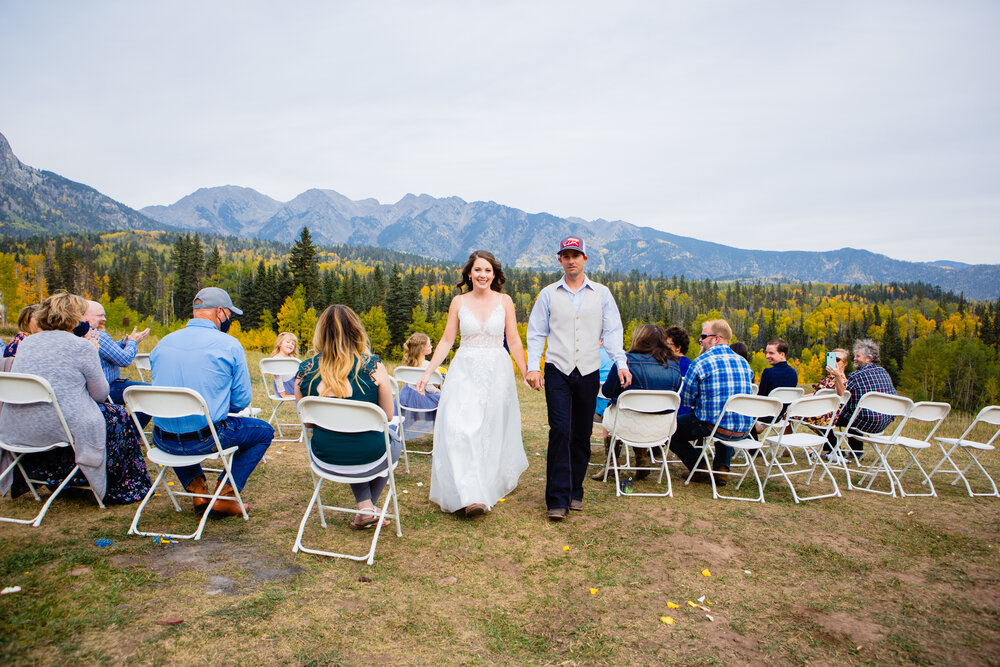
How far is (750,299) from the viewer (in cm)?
16275

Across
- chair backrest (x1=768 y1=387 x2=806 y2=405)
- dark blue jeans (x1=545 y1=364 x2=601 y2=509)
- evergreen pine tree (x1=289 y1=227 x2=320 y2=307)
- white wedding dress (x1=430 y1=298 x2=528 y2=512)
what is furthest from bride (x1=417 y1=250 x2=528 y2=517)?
evergreen pine tree (x1=289 y1=227 x2=320 y2=307)

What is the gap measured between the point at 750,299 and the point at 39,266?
579 feet

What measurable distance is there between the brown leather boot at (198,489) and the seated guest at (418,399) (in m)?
2.64

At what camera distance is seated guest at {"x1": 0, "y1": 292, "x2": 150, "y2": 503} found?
4.08m

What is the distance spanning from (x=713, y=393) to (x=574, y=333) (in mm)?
1925

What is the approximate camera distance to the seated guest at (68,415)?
408cm

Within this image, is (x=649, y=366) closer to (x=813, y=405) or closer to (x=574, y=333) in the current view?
(x=574, y=333)

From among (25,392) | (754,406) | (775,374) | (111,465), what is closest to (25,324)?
(25,392)

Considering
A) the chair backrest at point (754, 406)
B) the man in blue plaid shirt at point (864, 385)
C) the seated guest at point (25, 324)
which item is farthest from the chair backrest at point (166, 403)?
the man in blue plaid shirt at point (864, 385)

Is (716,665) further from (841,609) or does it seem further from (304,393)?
(304,393)

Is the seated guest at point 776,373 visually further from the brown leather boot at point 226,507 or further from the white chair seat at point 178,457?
the white chair seat at point 178,457

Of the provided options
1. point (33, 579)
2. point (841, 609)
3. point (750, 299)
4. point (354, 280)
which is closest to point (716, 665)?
point (841, 609)

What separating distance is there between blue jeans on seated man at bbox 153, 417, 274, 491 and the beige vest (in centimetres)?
259

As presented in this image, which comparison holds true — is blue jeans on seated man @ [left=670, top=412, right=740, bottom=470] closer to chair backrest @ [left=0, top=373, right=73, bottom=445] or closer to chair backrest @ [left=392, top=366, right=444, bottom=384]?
chair backrest @ [left=392, top=366, right=444, bottom=384]
